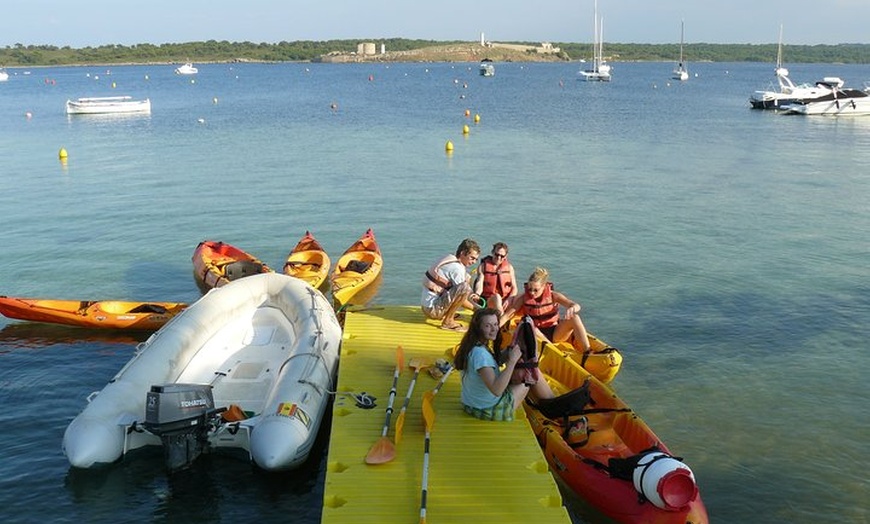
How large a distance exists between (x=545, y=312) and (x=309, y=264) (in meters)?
6.26

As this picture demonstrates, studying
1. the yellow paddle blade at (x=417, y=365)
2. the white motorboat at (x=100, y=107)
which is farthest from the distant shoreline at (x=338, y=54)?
the yellow paddle blade at (x=417, y=365)

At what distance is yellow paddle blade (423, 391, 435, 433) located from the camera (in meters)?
7.88

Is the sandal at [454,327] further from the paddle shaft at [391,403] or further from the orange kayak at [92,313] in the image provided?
the orange kayak at [92,313]

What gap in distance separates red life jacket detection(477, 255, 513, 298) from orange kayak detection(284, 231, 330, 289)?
4144mm

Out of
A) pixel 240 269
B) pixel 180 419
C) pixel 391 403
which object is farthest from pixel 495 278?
pixel 240 269

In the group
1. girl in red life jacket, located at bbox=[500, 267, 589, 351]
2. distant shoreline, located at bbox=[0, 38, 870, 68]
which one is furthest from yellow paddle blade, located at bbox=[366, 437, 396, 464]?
distant shoreline, located at bbox=[0, 38, 870, 68]

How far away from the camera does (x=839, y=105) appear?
47.8 metres

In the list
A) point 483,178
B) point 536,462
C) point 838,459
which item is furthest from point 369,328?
point 483,178

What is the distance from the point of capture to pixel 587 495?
7645 millimetres

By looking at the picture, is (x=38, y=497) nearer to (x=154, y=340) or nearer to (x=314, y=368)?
(x=154, y=340)

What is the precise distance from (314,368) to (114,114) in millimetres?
45068

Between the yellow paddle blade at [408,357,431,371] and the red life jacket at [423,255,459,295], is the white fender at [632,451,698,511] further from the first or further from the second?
the red life jacket at [423,255,459,295]

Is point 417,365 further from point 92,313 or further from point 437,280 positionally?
point 92,313

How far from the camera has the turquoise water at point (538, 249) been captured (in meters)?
8.59
